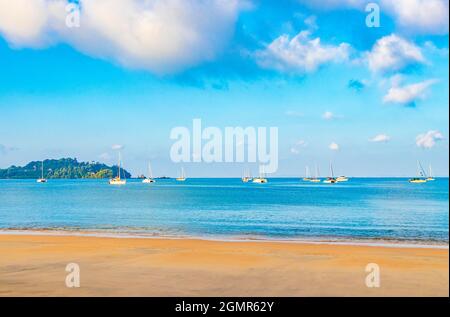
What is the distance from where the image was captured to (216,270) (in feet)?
51.9

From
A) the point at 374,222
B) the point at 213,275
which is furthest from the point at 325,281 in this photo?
the point at 374,222

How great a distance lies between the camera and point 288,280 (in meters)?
Answer: 14.0

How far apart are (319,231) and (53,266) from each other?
885 inches

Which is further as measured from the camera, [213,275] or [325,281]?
[213,275]

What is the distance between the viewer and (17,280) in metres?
13.8

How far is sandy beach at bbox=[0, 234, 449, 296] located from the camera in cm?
1259

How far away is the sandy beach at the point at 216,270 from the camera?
12594mm
